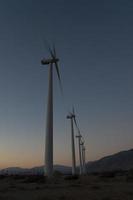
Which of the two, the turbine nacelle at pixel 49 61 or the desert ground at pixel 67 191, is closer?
the desert ground at pixel 67 191

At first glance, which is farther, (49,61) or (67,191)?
(49,61)

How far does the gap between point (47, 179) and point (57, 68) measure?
21.8 metres

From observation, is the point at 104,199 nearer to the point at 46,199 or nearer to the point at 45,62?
the point at 46,199

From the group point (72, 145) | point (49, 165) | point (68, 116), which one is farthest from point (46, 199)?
point (68, 116)

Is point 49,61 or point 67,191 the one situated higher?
point 49,61

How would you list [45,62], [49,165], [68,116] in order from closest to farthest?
[49,165], [45,62], [68,116]

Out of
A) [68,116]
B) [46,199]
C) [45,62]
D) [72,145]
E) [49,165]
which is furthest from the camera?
[68,116]

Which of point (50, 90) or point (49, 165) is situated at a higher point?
point (50, 90)

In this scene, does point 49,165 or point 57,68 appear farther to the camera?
point 57,68

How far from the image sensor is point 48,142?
4594 centimetres

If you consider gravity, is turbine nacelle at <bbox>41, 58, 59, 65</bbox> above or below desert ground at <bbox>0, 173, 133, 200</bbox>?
above

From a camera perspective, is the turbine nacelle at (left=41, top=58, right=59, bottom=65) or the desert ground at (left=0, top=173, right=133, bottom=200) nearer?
the desert ground at (left=0, top=173, right=133, bottom=200)

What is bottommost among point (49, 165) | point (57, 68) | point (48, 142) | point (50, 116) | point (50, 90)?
point (49, 165)

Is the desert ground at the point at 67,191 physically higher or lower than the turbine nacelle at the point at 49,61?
lower
